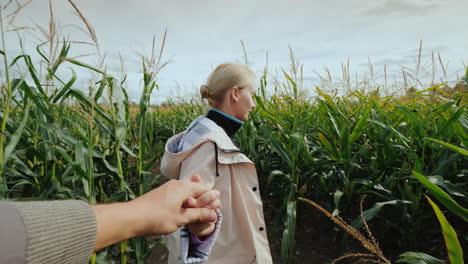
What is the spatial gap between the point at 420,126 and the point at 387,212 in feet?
1.72

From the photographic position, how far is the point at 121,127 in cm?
142

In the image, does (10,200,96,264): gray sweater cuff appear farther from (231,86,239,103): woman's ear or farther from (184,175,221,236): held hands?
(231,86,239,103): woman's ear

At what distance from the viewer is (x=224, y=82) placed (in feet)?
5.87

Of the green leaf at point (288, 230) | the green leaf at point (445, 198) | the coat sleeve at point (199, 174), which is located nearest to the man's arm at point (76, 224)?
the coat sleeve at point (199, 174)

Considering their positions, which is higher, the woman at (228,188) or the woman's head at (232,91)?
the woman's head at (232,91)

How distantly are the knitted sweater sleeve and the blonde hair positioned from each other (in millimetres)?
1336

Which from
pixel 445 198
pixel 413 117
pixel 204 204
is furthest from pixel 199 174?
pixel 413 117

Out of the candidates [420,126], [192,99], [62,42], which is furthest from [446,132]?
[192,99]

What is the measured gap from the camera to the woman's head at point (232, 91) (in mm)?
1780

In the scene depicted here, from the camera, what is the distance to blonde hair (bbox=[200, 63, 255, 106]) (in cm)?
179

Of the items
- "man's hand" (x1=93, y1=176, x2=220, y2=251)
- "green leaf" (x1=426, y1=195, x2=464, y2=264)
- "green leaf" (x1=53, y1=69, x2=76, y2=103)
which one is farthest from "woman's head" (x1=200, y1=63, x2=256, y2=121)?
"green leaf" (x1=426, y1=195, x2=464, y2=264)

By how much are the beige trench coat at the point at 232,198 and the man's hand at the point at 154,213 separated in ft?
1.54

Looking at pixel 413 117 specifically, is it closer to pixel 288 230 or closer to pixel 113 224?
pixel 288 230

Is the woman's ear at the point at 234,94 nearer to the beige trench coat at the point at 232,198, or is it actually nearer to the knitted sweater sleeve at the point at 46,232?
the beige trench coat at the point at 232,198
